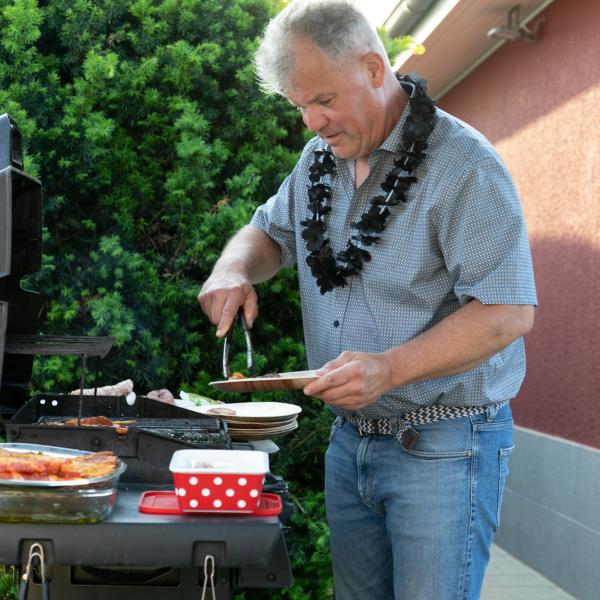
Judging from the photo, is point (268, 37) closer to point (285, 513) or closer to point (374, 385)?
point (374, 385)

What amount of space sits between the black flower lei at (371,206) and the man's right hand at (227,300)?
0.23 meters

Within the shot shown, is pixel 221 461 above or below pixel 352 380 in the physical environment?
below

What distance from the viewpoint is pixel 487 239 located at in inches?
95.0

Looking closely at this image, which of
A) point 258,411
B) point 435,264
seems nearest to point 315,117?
point 435,264

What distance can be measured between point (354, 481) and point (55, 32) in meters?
2.49

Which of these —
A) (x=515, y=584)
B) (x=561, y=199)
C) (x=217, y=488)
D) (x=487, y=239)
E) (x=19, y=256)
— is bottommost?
(x=515, y=584)

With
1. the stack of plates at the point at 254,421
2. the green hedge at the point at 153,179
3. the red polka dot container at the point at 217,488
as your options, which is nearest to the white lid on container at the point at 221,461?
the red polka dot container at the point at 217,488

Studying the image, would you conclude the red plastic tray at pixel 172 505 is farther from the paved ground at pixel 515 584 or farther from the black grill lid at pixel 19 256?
the paved ground at pixel 515 584

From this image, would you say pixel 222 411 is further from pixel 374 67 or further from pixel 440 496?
pixel 374 67

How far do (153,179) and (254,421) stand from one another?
5.67 ft

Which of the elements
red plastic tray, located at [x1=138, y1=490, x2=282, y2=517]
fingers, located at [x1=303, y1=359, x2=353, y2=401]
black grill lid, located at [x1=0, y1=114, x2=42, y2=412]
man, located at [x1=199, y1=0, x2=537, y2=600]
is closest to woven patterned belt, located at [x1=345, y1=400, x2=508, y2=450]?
man, located at [x1=199, y1=0, x2=537, y2=600]

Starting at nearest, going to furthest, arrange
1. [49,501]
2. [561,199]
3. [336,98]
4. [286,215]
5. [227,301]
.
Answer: [49,501] → [336,98] → [227,301] → [286,215] → [561,199]

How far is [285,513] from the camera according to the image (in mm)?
1986

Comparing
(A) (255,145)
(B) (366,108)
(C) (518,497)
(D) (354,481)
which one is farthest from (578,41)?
(D) (354,481)
